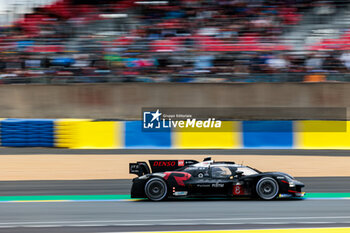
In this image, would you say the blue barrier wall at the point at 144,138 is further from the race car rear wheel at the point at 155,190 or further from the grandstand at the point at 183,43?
the race car rear wheel at the point at 155,190

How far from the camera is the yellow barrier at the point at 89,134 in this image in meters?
18.6

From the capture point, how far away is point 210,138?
60.7 ft

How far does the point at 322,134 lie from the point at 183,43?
19.6 feet

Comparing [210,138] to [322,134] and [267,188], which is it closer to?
[322,134]

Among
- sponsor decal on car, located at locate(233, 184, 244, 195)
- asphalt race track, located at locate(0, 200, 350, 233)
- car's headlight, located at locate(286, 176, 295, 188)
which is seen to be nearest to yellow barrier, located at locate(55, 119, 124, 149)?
asphalt race track, located at locate(0, 200, 350, 233)

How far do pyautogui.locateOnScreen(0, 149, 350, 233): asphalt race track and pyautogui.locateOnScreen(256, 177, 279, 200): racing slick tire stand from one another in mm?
177

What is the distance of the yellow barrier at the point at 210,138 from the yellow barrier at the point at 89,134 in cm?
195

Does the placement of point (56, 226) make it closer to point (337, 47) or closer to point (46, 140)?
point (46, 140)

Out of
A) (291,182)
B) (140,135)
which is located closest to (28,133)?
(140,135)

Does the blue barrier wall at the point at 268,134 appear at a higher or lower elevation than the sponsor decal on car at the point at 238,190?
higher

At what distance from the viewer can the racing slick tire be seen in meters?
9.70

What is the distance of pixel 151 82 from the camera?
21.2 m

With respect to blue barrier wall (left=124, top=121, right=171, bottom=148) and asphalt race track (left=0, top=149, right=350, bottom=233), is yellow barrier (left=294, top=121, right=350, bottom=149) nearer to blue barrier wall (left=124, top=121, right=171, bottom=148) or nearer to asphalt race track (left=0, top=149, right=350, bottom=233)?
blue barrier wall (left=124, top=121, right=171, bottom=148)

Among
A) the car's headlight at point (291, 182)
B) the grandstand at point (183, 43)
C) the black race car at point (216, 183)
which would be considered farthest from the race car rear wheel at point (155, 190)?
the grandstand at point (183, 43)
